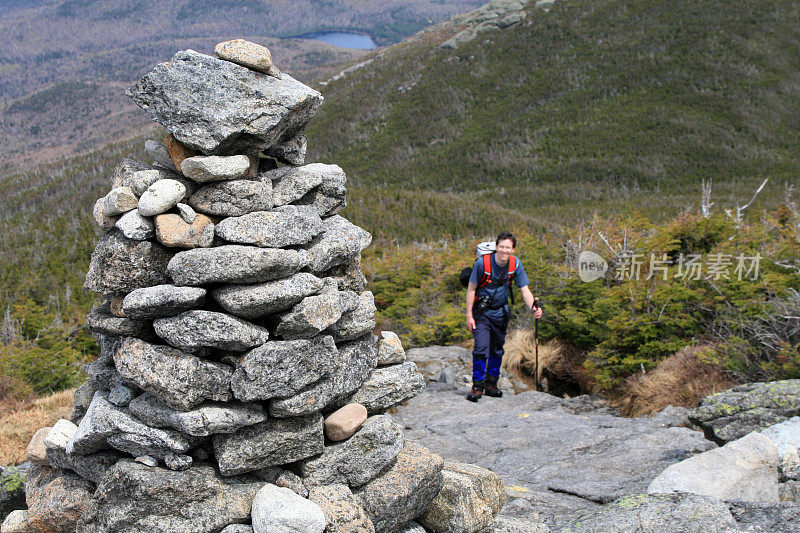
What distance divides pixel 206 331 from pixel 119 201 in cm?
126

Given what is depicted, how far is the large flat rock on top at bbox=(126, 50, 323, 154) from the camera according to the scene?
4207 millimetres

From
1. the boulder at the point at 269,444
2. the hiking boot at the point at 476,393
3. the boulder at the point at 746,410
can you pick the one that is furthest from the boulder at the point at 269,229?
the hiking boot at the point at 476,393

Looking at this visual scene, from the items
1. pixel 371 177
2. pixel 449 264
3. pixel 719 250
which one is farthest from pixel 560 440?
pixel 371 177

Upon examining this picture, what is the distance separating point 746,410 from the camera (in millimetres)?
6027

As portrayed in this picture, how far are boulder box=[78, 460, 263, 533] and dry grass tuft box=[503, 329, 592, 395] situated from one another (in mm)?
7178

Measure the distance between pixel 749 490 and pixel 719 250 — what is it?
7.43 meters

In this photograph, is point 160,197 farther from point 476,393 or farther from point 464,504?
point 476,393

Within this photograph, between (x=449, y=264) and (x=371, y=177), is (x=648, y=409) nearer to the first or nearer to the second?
(x=449, y=264)

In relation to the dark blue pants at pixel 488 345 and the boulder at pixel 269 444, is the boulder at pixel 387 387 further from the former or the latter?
the dark blue pants at pixel 488 345

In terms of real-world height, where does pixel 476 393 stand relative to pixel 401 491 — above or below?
below

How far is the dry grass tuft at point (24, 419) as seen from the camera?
23.9 ft

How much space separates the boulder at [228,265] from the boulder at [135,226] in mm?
383

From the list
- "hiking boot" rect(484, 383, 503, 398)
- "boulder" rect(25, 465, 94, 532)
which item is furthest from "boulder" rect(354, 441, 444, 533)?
"hiking boot" rect(484, 383, 503, 398)

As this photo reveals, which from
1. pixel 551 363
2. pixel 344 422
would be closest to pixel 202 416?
pixel 344 422
